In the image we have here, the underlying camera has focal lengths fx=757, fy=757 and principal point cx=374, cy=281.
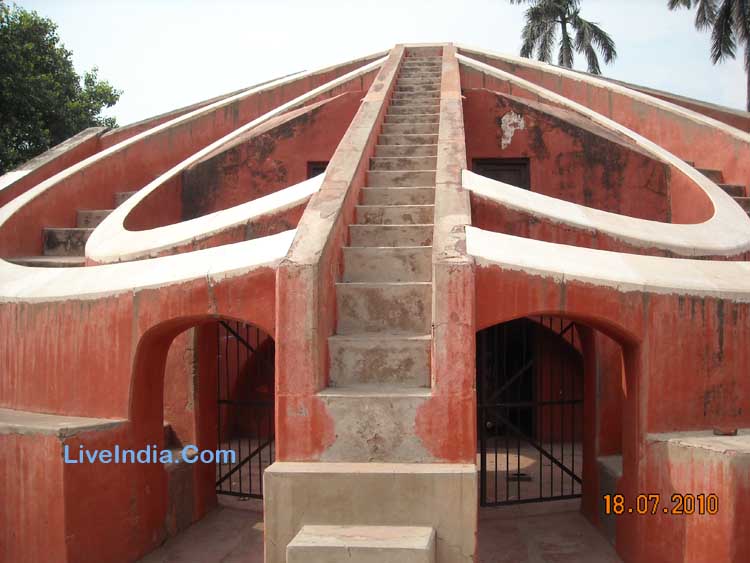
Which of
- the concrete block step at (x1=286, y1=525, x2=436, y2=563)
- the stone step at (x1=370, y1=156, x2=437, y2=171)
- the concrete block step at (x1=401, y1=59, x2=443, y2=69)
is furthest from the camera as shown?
the concrete block step at (x1=401, y1=59, x2=443, y2=69)

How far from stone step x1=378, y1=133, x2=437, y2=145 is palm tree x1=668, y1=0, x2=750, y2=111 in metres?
13.5

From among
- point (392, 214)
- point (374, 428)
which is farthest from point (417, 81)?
point (374, 428)

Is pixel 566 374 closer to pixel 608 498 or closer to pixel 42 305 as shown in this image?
pixel 608 498

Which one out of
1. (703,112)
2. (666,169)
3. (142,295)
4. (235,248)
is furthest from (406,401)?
(703,112)

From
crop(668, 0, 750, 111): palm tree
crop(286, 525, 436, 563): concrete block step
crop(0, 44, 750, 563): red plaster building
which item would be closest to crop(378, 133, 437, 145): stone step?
crop(0, 44, 750, 563): red plaster building

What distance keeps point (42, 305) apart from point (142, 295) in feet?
2.56

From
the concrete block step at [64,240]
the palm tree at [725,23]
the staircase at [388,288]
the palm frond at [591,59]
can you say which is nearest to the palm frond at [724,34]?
the palm tree at [725,23]

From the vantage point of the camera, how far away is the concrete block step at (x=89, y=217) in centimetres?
753

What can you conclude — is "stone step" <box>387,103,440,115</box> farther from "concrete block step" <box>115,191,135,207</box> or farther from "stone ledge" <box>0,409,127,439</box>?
"stone ledge" <box>0,409,127,439</box>

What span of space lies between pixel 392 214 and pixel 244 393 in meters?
4.12

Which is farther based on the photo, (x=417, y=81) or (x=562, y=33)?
(x=562, y=33)

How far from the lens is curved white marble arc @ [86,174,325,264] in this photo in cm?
511

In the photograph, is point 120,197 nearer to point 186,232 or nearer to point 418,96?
point 186,232

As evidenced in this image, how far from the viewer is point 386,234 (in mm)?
4594
